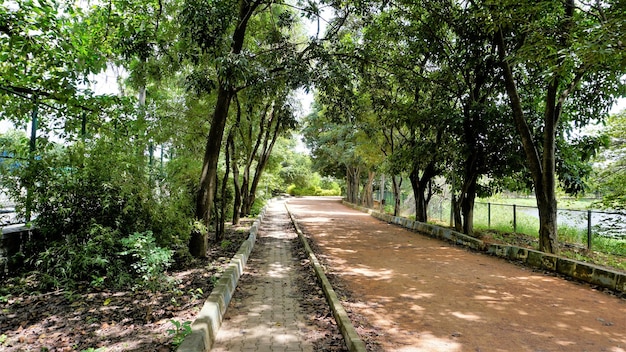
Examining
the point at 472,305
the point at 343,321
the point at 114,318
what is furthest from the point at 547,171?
the point at 114,318

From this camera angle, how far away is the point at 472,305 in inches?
227

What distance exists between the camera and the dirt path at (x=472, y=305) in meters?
4.46

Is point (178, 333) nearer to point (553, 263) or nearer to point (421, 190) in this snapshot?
point (553, 263)

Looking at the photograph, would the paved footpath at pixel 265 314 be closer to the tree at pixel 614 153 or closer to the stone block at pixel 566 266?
the stone block at pixel 566 266

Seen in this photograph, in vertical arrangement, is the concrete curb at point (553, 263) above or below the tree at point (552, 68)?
below

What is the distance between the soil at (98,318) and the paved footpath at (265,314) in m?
0.56

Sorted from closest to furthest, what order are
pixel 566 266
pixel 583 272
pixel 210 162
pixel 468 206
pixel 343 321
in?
pixel 343 321, pixel 583 272, pixel 566 266, pixel 210 162, pixel 468 206

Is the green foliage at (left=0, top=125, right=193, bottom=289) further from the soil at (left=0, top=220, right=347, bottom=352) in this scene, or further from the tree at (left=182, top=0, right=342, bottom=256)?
the tree at (left=182, top=0, right=342, bottom=256)

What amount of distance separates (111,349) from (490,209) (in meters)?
16.8

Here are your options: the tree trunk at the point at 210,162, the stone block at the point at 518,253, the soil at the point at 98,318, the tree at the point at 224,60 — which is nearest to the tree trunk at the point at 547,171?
the stone block at the point at 518,253

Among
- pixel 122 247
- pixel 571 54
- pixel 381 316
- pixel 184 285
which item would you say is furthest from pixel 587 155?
pixel 122 247

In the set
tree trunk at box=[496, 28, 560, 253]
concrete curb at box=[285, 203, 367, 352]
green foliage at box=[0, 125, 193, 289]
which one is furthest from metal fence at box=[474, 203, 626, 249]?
green foliage at box=[0, 125, 193, 289]

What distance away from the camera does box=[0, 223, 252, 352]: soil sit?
13.7 ft

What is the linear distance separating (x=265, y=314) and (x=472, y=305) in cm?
308
